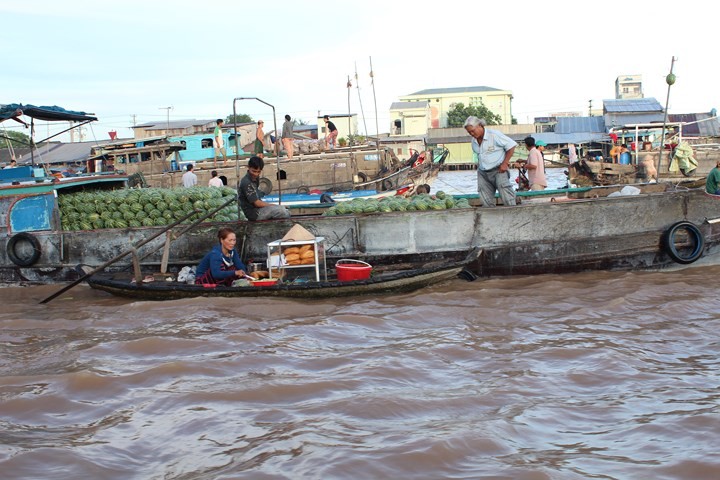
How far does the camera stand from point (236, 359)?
5957mm

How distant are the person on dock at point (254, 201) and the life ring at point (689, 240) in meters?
4.91

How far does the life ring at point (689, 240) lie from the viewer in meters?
8.59

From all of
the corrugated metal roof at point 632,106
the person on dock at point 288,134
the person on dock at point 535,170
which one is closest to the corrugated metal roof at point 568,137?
the corrugated metal roof at point 632,106

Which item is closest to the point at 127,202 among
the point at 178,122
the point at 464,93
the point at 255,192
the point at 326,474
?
the point at 255,192

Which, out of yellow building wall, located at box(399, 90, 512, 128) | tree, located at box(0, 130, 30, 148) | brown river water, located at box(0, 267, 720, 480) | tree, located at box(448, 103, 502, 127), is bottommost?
brown river water, located at box(0, 267, 720, 480)

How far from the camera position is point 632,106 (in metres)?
46.0

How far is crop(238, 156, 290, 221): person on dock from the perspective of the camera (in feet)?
28.8

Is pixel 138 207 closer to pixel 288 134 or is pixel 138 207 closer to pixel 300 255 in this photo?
pixel 300 255

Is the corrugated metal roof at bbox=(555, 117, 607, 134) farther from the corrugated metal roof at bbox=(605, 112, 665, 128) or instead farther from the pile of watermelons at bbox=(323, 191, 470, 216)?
the pile of watermelons at bbox=(323, 191, 470, 216)

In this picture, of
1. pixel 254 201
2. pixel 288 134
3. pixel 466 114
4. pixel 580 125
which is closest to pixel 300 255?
pixel 254 201

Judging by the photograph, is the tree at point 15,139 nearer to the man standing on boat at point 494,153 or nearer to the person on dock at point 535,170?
the man standing on boat at point 494,153

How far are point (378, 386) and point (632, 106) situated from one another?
45.9 m

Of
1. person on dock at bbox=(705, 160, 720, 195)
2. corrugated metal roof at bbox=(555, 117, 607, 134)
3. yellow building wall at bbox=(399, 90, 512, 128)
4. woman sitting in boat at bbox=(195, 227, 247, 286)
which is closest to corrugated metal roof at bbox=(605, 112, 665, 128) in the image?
corrugated metal roof at bbox=(555, 117, 607, 134)

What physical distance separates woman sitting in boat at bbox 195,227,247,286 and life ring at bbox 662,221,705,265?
17.4ft
